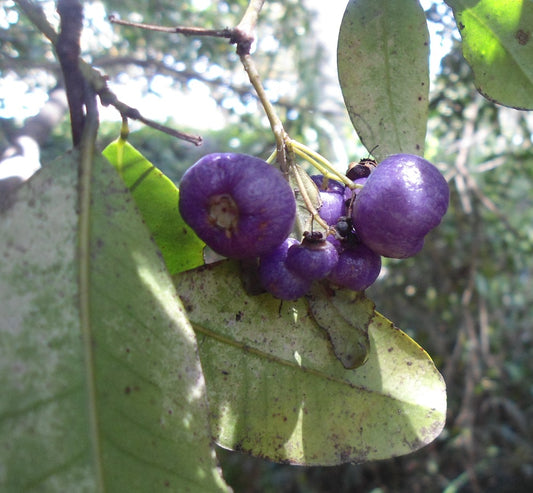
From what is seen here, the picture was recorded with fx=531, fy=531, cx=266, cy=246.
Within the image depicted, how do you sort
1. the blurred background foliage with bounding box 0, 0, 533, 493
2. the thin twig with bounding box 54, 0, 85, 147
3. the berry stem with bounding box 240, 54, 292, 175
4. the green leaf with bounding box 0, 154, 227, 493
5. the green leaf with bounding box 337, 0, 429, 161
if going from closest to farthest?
the green leaf with bounding box 0, 154, 227, 493, the thin twig with bounding box 54, 0, 85, 147, the berry stem with bounding box 240, 54, 292, 175, the green leaf with bounding box 337, 0, 429, 161, the blurred background foliage with bounding box 0, 0, 533, 493

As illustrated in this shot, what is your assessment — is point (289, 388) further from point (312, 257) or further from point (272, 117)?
point (272, 117)

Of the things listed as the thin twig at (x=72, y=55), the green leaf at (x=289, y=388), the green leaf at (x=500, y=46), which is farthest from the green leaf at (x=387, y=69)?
the thin twig at (x=72, y=55)

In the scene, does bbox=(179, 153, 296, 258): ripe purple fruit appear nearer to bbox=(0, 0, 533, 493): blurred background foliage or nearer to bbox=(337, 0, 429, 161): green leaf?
bbox=(337, 0, 429, 161): green leaf

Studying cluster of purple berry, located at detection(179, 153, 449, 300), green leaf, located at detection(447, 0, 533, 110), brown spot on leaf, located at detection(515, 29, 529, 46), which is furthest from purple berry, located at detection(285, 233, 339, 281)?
brown spot on leaf, located at detection(515, 29, 529, 46)

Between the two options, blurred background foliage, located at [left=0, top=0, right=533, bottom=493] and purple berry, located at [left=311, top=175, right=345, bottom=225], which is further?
blurred background foliage, located at [left=0, top=0, right=533, bottom=493]

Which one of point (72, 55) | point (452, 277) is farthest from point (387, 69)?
point (452, 277)

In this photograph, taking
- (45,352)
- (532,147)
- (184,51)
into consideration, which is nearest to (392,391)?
(45,352)
